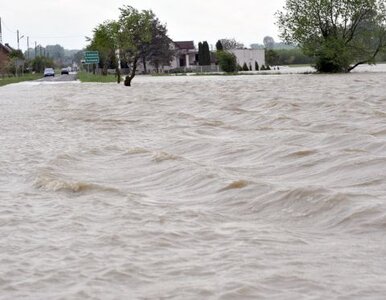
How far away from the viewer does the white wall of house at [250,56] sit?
86.9 metres

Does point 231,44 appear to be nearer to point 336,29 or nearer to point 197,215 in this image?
point 336,29

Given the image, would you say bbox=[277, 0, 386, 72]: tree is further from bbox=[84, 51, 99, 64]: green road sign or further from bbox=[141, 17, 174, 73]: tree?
bbox=[141, 17, 174, 73]: tree

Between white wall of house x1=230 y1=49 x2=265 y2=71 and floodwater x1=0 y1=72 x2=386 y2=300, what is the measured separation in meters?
76.8

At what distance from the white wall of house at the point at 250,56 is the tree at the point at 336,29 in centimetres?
3372

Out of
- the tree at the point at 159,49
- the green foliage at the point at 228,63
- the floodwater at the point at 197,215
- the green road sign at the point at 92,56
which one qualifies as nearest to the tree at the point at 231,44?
the tree at the point at 159,49

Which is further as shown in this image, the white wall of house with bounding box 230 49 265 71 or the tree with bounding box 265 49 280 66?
the tree with bounding box 265 49 280 66

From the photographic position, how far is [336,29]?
51469mm

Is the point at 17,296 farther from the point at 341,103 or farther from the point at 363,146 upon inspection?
the point at 341,103

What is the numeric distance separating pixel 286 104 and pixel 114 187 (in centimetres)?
1030

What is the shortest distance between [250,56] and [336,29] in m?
38.2

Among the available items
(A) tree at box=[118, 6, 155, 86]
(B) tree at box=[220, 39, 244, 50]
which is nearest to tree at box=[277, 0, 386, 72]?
(A) tree at box=[118, 6, 155, 86]

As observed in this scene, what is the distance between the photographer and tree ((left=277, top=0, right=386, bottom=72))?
1950 inches

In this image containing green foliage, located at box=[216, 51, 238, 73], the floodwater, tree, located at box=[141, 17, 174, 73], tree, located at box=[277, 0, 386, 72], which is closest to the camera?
the floodwater

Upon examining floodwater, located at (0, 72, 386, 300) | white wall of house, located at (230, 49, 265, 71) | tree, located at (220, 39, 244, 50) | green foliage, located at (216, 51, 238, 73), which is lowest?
floodwater, located at (0, 72, 386, 300)
